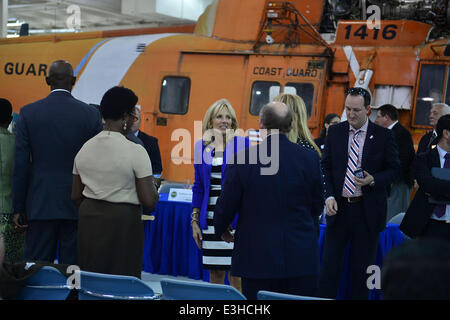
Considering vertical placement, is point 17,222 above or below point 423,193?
below

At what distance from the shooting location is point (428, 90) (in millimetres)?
6977

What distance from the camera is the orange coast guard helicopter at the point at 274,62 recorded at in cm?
720

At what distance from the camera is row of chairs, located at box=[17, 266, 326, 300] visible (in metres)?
2.53

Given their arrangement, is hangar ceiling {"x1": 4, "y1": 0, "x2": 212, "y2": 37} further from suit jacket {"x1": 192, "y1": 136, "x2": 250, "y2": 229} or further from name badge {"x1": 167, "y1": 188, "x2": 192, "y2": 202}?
suit jacket {"x1": 192, "y1": 136, "x2": 250, "y2": 229}

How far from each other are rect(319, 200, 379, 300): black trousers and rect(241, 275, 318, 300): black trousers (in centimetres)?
121

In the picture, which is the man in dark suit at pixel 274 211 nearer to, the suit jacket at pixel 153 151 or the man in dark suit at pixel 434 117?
the suit jacket at pixel 153 151

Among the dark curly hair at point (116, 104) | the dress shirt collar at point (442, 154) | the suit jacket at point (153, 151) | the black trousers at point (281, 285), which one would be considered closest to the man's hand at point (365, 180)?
the dress shirt collar at point (442, 154)

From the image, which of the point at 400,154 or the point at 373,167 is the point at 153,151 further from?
the point at 400,154

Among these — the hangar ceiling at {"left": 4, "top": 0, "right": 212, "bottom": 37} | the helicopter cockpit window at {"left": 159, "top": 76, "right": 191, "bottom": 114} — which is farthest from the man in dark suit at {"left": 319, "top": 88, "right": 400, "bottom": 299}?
the hangar ceiling at {"left": 4, "top": 0, "right": 212, "bottom": 37}

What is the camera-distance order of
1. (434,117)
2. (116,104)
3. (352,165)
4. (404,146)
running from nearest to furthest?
(116,104), (352,165), (434,117), (404,146)

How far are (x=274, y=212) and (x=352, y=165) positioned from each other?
4.72ft

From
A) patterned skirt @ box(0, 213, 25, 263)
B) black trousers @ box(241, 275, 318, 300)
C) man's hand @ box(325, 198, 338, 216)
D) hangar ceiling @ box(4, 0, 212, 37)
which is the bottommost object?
patterned skirt @ box(0, 213, 25, 263)

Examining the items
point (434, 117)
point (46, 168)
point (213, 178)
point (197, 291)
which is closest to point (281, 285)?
point (197, 291)

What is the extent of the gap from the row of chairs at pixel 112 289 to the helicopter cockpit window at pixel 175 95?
5.64 meters
